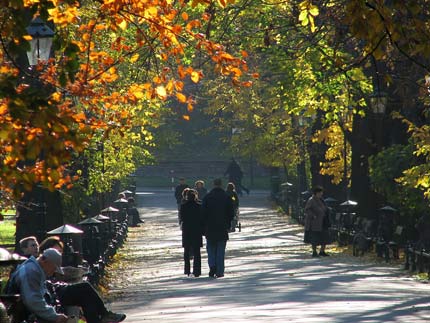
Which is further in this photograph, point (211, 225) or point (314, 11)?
point (211, 225)

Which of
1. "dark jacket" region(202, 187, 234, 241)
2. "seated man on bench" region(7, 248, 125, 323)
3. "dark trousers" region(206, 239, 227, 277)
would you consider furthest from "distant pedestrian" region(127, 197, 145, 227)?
"seated man on bench" region(7, 248, 125, 323)

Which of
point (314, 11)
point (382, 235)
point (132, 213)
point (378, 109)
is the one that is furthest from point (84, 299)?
point (132, 213)

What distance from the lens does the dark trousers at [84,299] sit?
14.7 m

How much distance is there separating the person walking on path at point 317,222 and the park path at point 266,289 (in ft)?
1.36

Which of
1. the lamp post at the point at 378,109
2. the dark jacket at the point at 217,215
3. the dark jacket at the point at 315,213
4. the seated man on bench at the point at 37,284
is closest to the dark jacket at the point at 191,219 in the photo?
the dark jacket at the point at 217,215

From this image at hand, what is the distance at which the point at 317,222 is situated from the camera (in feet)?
98.4

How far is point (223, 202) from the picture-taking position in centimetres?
2403

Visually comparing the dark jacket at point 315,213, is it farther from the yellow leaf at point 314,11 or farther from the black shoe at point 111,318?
the yellow leaf at point 314,11

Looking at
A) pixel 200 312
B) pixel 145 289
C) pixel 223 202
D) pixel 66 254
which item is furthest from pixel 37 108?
pixel 223 202

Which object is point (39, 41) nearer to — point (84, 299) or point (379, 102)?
point (84, 299)

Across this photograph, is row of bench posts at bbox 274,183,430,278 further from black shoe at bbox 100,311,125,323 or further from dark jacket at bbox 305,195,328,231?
black shoe at bbox 100,311,125,323

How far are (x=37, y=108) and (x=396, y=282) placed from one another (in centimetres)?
1452

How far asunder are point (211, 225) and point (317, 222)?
21.2ft

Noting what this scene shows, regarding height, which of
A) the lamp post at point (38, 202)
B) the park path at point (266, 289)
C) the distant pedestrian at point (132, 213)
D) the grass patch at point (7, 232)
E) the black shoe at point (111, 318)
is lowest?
the park path at point (266, 289)
